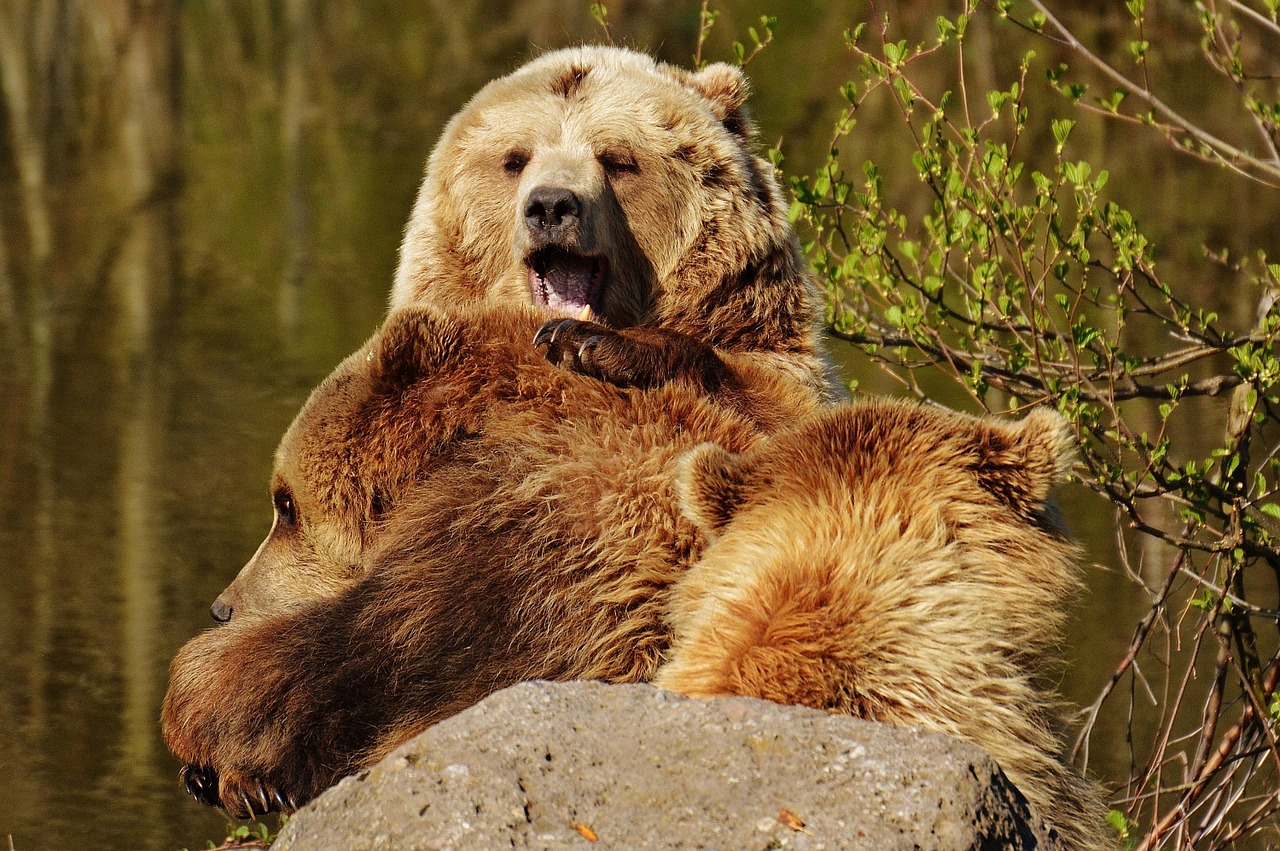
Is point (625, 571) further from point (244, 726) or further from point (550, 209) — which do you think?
point (550, 209)

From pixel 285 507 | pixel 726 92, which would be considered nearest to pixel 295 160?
pixel 726 92

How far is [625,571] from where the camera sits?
3.62 meters

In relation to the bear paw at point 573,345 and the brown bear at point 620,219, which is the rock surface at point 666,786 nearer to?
the bear paw at point 573,345

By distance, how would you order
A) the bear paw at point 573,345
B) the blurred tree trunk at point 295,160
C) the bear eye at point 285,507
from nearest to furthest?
the bear paw at point 573,345, the bear eye at point 285,507, the blurred tree trunk at point 295,160

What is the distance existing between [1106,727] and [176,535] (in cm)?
605

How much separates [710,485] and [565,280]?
173 cm

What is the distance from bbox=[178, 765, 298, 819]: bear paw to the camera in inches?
137

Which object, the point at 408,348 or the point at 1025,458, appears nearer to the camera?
the point at 1025,458

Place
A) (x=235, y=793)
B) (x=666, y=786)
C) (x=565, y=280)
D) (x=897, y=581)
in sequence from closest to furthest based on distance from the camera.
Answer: (x=666, y=786)
(x=897, y=581)
(x=235, y=793)
(x=565, y=280)

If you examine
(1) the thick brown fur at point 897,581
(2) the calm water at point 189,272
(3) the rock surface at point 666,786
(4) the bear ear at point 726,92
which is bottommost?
(2) the calm water at point 189,272

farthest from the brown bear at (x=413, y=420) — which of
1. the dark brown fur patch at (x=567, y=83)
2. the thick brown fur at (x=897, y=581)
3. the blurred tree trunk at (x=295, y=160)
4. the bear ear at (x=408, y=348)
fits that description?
the blurred tree trunk at (x=295, y=160)

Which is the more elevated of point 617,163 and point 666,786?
point 617,163

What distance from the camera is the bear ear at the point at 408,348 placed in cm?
387

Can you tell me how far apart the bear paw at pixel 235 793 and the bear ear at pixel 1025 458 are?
5.19 feet
